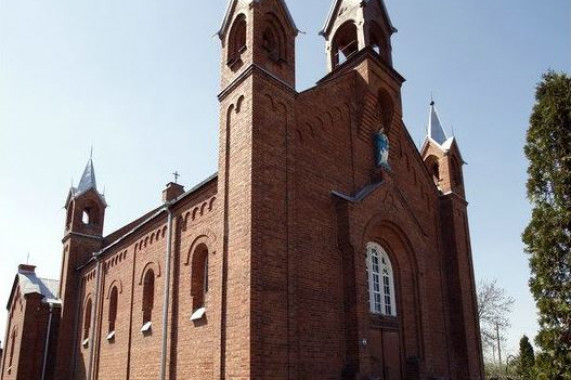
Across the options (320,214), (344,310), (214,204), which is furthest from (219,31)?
(344,310)

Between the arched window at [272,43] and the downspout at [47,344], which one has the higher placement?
the arched window at [272,43]

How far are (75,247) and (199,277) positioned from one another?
14348 mm

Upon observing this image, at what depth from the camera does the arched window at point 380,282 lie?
14.7 meters

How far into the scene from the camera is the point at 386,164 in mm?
15898

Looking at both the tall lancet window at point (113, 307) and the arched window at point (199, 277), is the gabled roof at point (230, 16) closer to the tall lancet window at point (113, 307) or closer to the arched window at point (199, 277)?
the arched window at point (199, 277)

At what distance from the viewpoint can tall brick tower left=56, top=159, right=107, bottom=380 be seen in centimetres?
2388

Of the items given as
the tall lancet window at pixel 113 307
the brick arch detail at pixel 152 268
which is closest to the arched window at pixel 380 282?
the brick arch detail at pixel 152 268

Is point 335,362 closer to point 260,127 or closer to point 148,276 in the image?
point 260,127

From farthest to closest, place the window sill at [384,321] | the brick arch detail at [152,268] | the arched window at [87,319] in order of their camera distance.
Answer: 1. the arched window at [87,319]
2. the brick arch detail at [152,268]
3. the window sill at [384,321]

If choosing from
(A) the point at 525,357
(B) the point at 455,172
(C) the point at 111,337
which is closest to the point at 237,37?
(B) the point at 455,172

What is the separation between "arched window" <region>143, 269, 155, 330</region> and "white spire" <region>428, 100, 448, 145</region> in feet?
39.1

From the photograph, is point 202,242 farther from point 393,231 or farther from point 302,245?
point 393,231

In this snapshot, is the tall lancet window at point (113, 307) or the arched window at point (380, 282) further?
the tall lancet window at point (113, 307)

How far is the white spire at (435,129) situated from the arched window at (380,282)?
655 cm
